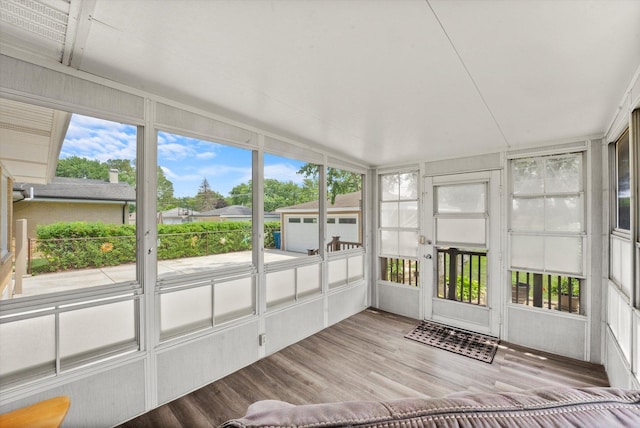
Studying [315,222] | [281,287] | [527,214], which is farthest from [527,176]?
[281,287]

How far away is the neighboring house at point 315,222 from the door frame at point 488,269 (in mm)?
1100

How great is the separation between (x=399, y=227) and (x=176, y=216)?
3.25m

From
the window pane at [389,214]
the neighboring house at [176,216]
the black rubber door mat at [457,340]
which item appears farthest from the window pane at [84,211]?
the window pane at [389,214]

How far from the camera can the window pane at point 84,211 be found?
67.5 inches

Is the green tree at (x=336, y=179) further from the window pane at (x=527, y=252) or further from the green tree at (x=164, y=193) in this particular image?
the window pane at (x=527, y=252)

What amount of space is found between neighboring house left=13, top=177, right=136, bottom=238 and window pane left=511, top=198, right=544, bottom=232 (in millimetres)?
4117

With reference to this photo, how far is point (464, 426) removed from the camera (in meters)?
0.62

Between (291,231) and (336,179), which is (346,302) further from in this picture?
(336,179)

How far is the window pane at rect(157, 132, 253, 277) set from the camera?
2.23 m

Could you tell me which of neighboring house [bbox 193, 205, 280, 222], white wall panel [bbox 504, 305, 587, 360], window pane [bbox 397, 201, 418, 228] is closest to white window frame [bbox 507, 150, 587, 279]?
white wall panel [bbox 504, 305, 587, 360]

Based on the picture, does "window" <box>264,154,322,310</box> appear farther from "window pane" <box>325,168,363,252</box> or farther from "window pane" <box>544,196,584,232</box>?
"window pane" <box>544,196,584,232</box>

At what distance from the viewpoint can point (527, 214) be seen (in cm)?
328

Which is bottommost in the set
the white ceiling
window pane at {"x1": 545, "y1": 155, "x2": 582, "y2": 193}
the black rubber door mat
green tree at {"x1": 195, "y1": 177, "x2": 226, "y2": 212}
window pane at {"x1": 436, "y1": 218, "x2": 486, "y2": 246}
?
the black rubber door mat

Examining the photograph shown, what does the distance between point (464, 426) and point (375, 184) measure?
4.14 metres
